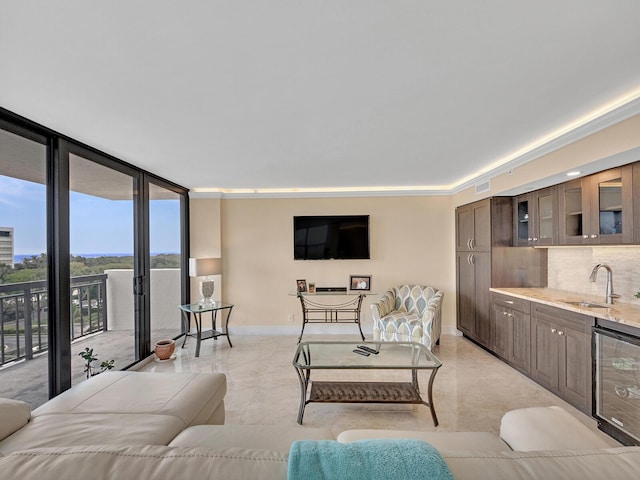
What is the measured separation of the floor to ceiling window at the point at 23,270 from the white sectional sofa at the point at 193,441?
85 cm

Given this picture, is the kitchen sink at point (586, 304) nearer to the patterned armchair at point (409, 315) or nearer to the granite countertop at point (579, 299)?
the granite countertop at point (579, 299)

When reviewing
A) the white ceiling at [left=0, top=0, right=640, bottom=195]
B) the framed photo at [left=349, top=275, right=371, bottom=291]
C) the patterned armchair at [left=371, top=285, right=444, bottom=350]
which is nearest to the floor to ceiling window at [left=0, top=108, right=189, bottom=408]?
the white ceiling at [left=0, top=0, right=640, bottom=195]

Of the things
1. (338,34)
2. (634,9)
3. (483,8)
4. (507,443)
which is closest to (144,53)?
(338,34)

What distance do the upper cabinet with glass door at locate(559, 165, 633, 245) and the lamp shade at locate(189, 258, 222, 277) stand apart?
4.29m

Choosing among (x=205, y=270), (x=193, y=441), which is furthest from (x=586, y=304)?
(x=205, y=270)

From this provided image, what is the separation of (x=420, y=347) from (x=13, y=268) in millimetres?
3412

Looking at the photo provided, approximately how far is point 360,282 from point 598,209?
10.1ft

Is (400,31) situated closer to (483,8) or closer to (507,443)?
(483,8)

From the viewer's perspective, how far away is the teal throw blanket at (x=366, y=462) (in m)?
0.68

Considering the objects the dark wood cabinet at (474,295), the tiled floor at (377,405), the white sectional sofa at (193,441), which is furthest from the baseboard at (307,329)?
the white sectional sofa at (193,441)

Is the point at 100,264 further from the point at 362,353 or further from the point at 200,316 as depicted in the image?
the point at 362,353

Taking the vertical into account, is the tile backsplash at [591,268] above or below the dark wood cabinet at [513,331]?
above

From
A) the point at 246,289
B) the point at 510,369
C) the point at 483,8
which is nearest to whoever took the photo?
the point at 483,8

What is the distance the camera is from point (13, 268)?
218 cm
